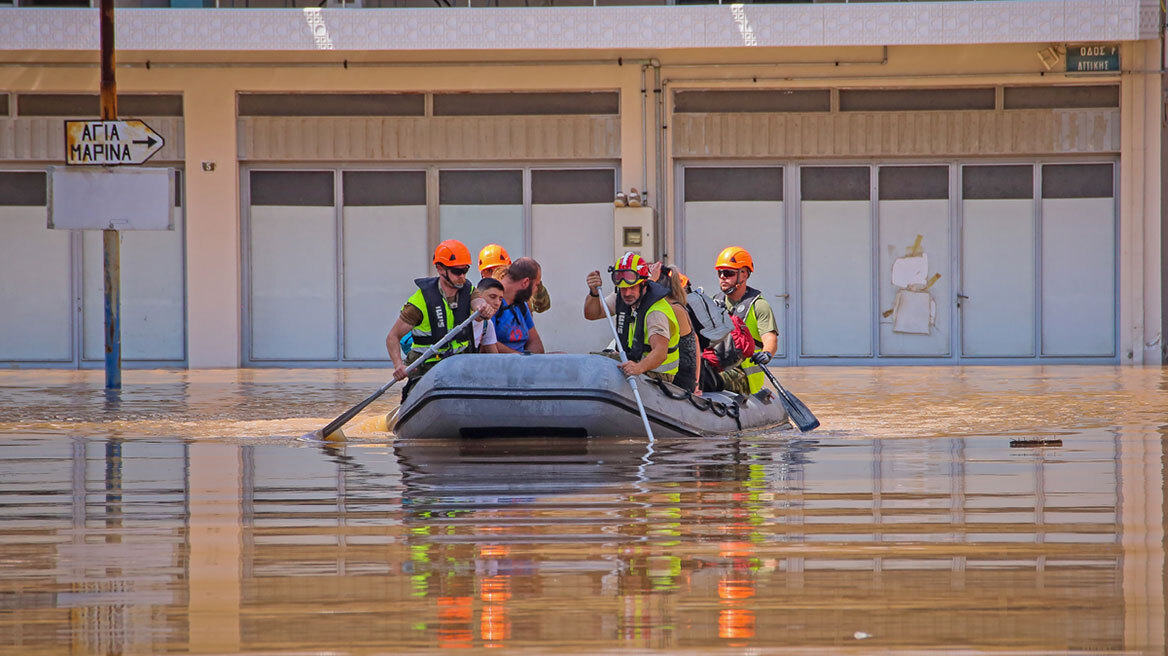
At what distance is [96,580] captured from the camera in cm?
454

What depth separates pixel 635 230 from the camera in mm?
20734

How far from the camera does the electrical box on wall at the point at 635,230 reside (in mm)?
20625

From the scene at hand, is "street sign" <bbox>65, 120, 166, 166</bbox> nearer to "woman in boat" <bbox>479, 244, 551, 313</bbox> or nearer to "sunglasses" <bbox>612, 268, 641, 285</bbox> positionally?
"woman in boat" <bbox>479, 244, 551, 313</bbox>

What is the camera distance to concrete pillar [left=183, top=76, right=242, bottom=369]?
2100 cm

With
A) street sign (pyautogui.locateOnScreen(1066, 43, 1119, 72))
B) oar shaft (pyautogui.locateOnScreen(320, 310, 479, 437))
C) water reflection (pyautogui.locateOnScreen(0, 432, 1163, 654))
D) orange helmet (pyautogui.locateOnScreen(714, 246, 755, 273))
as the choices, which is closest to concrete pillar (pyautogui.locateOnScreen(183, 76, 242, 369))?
oar shaft (pyautogui.locateOnScreen(320, 310, 479, 437))

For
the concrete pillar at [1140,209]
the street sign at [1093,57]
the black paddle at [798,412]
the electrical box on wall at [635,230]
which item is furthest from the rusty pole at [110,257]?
the concrete pillar at [1140,209]

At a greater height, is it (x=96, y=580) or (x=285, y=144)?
(x=285, y=144)

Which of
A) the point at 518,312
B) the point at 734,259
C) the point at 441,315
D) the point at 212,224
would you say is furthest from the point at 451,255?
the point at 212,224

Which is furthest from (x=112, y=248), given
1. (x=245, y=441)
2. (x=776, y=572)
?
(x=776, y=572)

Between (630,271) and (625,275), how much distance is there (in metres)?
0.04

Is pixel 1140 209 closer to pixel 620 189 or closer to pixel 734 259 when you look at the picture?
pixel 620 189

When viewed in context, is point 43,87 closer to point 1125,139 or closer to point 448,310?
point 448,310

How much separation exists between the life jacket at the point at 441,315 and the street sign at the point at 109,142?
200 inches

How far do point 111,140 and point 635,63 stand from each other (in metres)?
8.13
